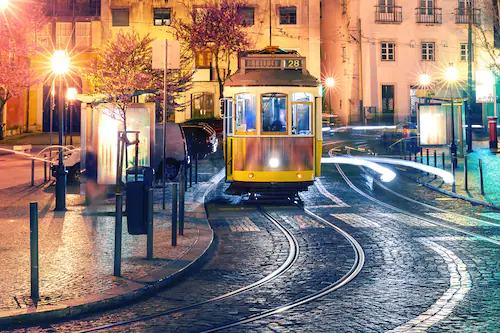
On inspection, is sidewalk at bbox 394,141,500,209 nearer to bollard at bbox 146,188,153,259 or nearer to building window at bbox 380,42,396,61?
bollard at bbox 146,188,153,259

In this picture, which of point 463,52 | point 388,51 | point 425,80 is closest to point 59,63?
point 425,80

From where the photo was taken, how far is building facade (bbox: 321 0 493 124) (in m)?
60.4

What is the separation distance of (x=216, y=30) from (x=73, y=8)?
1152cm

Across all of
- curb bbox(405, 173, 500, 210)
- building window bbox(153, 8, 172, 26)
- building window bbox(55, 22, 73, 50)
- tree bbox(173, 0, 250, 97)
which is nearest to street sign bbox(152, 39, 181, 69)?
curb bbox(405, 173, 500, 210)

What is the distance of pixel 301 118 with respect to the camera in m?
18.6

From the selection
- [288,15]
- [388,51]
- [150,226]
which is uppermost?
[288,15]

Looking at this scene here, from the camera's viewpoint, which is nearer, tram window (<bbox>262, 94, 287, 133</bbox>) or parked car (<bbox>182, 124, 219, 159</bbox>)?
tram window (<bbox>262, 94, 287, 133</bbox>)

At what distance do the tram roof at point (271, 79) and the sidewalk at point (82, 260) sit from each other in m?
3.34

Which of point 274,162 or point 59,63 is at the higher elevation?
point 59,63

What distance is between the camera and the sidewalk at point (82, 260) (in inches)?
313

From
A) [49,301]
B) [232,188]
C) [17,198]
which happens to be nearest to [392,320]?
[49,301]

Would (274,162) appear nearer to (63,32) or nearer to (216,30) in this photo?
(216,30)

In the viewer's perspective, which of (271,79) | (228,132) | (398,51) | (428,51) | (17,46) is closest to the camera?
(271,79)

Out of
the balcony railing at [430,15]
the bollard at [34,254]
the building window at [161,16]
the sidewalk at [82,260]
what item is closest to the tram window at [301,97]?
the sidewalk at [82,260]
